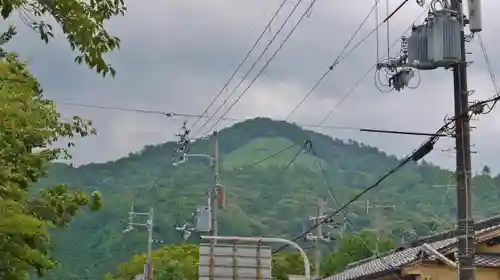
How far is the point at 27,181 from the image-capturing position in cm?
1442

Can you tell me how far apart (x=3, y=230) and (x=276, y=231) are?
56275 millimetres

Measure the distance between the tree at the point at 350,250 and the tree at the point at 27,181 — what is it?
41.6 metres

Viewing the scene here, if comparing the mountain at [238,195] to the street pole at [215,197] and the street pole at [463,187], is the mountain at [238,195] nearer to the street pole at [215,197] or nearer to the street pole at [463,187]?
the street pole at [215,197]

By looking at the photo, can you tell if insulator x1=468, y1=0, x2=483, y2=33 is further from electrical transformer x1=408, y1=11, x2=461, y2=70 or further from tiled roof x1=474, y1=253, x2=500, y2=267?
tiled roof x1=474, y1=253, x2=500, y2=267

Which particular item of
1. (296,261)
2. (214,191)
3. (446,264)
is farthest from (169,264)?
(446,264)

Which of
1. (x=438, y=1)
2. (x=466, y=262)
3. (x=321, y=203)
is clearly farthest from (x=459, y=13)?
(x=321, y=203)

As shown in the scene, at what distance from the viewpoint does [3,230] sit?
36.5ft

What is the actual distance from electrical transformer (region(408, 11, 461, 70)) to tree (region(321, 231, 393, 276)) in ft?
132

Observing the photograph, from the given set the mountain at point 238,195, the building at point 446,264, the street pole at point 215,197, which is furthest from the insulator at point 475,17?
the mountain at point 238,195

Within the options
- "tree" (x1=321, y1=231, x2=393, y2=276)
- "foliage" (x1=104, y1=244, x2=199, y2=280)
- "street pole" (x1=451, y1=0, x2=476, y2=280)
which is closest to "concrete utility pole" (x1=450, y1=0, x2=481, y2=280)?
"street pole" (x1=451, y1=0, x2=476, y2=280)

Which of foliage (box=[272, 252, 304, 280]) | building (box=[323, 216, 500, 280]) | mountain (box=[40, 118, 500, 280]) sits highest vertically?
mountain (box=[40, 118, 500, 280])

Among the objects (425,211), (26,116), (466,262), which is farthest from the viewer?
(425,211)

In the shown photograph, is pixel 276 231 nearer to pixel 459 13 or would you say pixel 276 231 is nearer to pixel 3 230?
pixel 459 13

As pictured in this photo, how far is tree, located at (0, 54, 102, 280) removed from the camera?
11.1m
